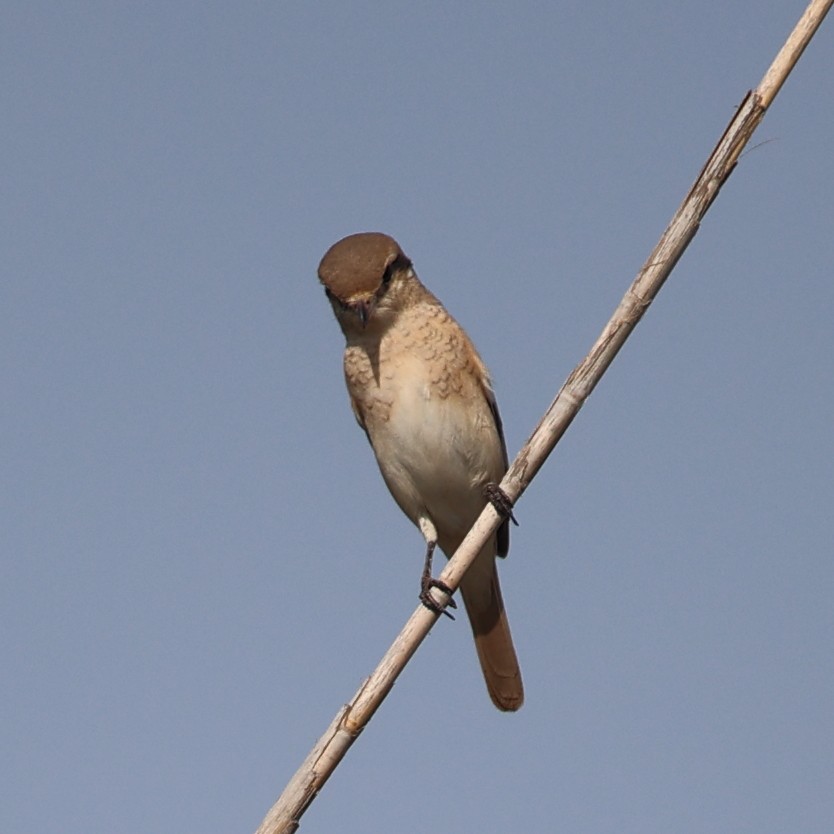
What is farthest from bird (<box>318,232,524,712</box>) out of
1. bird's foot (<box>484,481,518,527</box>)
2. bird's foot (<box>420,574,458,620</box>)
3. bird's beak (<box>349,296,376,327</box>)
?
bird's foot (<box>484,481,518,527</box>)

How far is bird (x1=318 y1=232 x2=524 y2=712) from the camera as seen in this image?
5.30 meters

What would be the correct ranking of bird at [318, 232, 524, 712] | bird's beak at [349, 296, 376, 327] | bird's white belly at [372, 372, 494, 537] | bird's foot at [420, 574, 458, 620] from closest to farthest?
bird's foot at [420, 574, 458, 620], bird's beak at [349, 296, 376, 327], bird at [318, 232, 524, 712], bird's white belly at [372, 372, 494, 537]

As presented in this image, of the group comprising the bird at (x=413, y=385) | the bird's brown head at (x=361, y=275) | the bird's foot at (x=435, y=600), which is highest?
the bird's brown head at (x=361, y=275)

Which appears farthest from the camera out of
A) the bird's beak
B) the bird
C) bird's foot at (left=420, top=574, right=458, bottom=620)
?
the bird

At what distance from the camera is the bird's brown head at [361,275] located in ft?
17.1

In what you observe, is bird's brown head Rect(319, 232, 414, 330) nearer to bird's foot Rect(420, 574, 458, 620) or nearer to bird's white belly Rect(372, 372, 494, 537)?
bird's white belly Rect(372, 372, 494, 537)

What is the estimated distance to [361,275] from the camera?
17.2ft

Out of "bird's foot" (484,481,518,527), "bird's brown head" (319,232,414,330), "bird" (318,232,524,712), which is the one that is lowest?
"bird's foot" (484,481,518,527)

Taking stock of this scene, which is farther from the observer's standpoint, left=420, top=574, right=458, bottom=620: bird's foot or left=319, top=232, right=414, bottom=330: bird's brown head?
left=319, top=232, right=414, bottom=330: bird's brown head

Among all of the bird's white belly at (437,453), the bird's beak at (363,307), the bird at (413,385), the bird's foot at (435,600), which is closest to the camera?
the bird's foot at (435,600)

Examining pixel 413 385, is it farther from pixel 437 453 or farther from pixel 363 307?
pixel 363 307

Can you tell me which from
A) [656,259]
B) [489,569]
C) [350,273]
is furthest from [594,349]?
[489,569]

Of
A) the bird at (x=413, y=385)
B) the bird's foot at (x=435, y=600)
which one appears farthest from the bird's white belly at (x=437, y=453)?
the bird's foot at (x=435, y=600)

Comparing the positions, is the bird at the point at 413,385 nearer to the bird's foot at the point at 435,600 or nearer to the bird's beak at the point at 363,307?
the bird's beak at the point at 363,307
